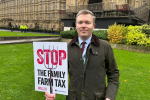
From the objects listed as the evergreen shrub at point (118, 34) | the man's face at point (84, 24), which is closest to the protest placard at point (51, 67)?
the man's face at point (84, 24)

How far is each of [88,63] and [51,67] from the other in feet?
1.63

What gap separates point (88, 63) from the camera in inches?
72.8

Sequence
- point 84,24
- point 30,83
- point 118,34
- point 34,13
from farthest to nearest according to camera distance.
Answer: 1. point 34,13
2. point 118,34
3. point 30,83
4. point 84,24

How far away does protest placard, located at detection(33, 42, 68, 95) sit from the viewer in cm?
181

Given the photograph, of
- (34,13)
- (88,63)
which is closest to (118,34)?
(88,63)

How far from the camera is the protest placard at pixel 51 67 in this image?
5.95 ft

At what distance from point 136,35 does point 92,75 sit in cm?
1225

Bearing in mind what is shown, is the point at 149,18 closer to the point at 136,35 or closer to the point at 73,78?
the point at 136,35

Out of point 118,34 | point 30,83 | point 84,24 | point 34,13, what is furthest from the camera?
point 34,13

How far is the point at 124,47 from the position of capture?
508 inches

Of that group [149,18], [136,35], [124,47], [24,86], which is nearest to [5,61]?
[24,86]

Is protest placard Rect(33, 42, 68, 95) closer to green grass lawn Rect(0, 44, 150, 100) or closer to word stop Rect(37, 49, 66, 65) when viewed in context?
word stop Rect(37, 49, 66, 65)

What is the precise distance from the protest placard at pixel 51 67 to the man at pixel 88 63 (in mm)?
134

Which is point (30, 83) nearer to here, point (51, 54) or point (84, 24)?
point (51, 54)
